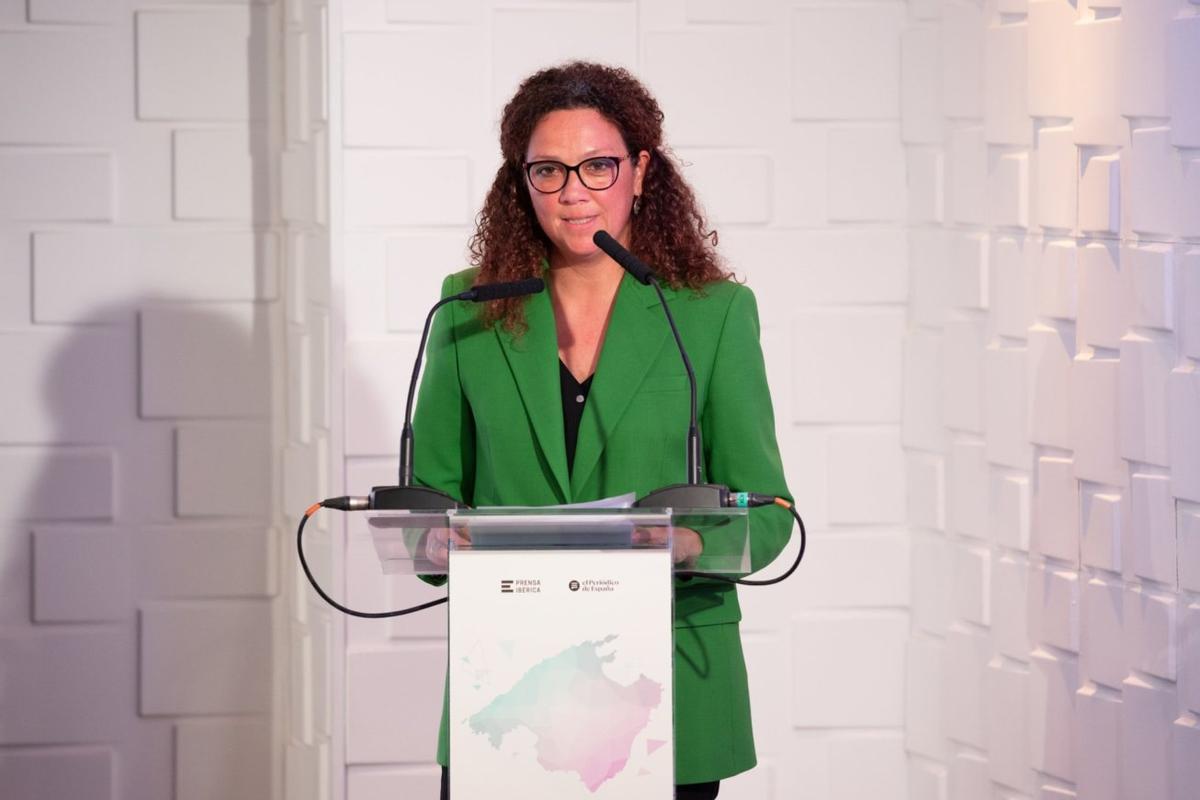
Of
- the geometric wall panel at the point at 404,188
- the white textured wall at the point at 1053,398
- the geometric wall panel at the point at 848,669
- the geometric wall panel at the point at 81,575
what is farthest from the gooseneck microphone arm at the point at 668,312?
the geometric wall panel at the point at 81,575

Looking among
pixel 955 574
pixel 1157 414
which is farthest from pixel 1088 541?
pixel 955 574

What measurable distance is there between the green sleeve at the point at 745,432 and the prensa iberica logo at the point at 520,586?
0.47m

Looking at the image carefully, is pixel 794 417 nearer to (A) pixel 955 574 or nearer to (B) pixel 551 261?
(A) pixel 955 574

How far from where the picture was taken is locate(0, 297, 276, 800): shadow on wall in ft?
12.5

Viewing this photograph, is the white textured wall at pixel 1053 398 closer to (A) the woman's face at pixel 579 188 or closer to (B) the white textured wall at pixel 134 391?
(A) the woman's face at pixel 579 188

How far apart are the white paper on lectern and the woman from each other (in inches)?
15.5

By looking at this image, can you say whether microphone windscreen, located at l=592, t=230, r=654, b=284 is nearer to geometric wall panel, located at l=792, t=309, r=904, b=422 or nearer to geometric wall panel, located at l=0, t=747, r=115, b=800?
geometric wall panel, located at l=792, t=309, r=904, b=422

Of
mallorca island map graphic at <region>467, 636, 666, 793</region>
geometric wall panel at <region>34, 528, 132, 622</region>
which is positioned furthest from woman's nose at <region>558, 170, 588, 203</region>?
geometric wall panel at <region>34, 528, 132, 622</region>

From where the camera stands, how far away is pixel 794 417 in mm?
3635

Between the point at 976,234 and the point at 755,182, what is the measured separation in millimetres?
510

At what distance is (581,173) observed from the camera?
2312 millimetres

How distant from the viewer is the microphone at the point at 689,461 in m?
1.88

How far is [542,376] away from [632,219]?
36 centimetres

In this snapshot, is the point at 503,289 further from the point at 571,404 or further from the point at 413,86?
the point at 413,86
